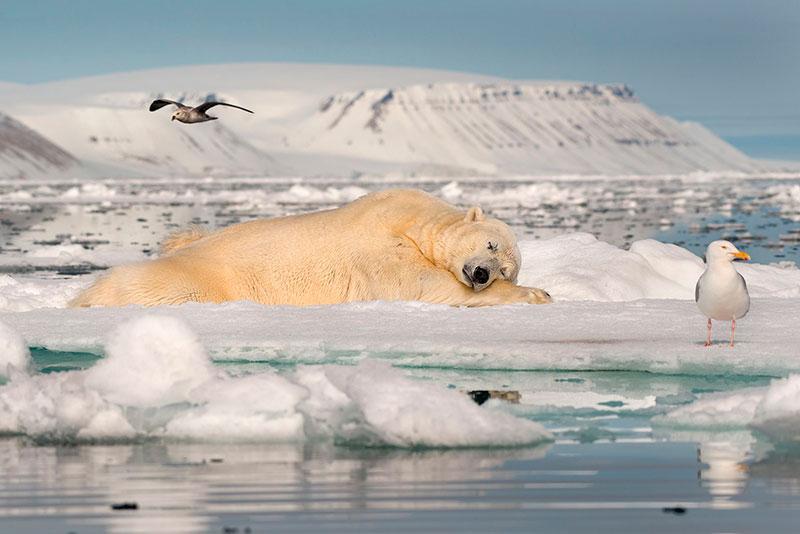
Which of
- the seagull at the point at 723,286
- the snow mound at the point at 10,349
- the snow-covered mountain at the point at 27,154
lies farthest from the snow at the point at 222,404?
the snow-covered mountain at the point at 27,154

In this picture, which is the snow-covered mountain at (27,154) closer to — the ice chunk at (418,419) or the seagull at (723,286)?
the seagull at (723,286)

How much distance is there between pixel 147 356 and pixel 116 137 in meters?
Answer: 155

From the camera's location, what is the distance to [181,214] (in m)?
35.8

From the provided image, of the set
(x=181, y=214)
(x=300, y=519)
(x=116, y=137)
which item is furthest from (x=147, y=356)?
(x=116, y=137)

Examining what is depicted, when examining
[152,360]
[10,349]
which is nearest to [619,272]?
[10,349]

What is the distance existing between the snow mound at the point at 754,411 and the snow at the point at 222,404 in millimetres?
688

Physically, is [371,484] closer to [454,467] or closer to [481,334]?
[454,467]

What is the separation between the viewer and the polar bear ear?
9695 millimetres

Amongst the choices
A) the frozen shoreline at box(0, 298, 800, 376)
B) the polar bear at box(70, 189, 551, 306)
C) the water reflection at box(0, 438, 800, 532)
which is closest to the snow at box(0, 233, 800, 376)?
the frozen shoreline at box(0, 298, 800, 376)

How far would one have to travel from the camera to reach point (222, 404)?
547cm

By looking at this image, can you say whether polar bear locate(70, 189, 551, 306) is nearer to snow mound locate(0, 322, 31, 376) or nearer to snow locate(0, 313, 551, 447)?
snow mound locate(0, 322, 31, 376)

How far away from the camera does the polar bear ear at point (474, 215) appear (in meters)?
9.70

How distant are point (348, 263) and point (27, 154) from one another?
5025 inches

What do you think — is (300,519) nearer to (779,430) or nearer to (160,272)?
(779,430)
